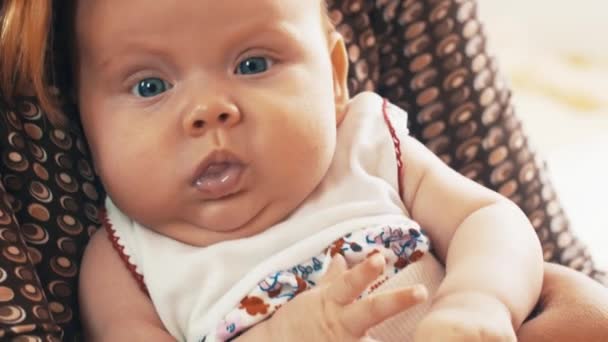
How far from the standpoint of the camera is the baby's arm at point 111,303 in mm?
966

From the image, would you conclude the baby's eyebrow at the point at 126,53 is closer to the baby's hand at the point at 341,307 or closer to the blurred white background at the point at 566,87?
the baby's hand at the point at 341,307

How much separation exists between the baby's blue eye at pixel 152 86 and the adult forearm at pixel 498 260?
1.16 feet

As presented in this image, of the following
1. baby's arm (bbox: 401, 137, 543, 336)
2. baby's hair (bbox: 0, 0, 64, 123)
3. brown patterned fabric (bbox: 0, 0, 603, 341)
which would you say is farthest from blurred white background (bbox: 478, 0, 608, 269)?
baby's hair (bbox: 0, 0, 64, 123)

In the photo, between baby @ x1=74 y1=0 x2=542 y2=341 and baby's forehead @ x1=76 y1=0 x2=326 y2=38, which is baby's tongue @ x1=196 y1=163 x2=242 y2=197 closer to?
baby @ x1=74 y1=0 x2=542 y2=341

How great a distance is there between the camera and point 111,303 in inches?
39.0

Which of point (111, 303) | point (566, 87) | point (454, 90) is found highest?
point (454, 90)

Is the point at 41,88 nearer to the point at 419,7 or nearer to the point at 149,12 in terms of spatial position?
the point at 149,12

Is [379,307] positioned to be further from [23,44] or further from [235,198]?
[23,44]

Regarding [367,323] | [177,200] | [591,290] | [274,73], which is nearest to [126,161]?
[177,200]

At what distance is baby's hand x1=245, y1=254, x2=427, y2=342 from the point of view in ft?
2.48

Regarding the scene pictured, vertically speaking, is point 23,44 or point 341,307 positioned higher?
point 23,44

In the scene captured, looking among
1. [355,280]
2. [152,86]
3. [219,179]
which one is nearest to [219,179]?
[219,179]

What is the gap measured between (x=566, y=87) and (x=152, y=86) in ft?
4.69

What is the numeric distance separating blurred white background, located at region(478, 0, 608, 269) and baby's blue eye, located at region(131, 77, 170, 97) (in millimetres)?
972
